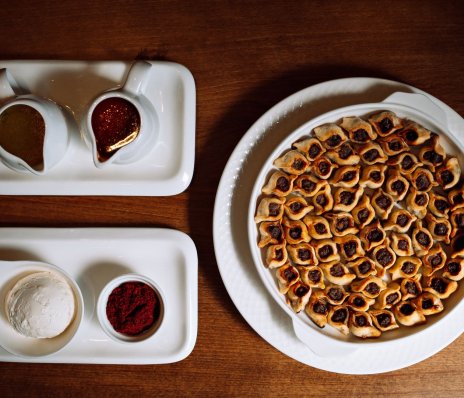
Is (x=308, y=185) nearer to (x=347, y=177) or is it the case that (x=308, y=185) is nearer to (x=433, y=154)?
(x=347, y=177)

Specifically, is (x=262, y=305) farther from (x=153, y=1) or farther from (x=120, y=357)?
(x=153, y=1)

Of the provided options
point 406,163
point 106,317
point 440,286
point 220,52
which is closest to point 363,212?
point 406,163

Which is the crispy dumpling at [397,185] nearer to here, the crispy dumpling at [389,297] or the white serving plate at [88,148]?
the crispy dumpling at [389,297]

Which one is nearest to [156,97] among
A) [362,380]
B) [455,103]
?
[455,103]

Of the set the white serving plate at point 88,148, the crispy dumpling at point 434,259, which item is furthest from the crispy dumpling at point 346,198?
the white serving plate at point 88,148

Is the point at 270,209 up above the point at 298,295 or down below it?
above

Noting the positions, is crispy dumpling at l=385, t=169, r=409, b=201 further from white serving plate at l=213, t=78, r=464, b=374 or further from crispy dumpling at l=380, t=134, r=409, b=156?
white serving plate at l=213, t=78, r=464, b=374

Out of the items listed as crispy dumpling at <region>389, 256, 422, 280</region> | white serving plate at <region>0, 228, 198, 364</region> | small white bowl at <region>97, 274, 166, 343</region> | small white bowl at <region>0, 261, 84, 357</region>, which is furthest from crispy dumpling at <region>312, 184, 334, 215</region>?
small white bowl at <region>0, 261, 84, 357</region>
